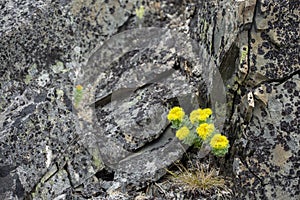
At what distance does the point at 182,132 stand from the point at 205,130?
22 cm

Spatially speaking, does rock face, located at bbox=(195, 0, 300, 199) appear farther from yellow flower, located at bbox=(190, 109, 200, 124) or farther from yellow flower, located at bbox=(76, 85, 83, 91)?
yellow flower, located at bbox=(76, 85, 83, 91)

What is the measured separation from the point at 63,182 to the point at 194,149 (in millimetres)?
1213

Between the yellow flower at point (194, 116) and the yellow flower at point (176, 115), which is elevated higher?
the yellow flower at point (176, 115)

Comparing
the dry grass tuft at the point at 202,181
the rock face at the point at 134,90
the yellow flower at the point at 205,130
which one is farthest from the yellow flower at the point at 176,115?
the dry grass tuft at the point at 202,181

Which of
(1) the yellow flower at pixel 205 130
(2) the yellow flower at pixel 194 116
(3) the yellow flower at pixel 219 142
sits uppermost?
(2) the yellow flower at pixel 194 116

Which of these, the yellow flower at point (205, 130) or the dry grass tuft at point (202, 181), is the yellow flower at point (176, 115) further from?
the dry grass tuft at point (202, 181)

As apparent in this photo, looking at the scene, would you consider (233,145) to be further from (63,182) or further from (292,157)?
(63,182)

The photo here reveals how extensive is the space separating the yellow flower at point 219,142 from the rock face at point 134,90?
0.12m

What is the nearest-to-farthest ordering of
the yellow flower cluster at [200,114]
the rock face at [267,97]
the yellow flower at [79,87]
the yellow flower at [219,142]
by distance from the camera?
the rock face at [267,97]
the yellow flower at [219,142]
the yellow flower cluster at [200,114]
the yellow flower at [79,87]

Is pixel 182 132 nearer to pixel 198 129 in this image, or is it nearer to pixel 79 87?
pixel 198 129

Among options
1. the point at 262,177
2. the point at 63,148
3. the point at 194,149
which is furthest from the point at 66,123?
the point at 262,177

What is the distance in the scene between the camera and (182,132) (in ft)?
12.8

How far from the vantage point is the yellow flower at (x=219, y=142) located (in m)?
3.71

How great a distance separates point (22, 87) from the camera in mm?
4848
